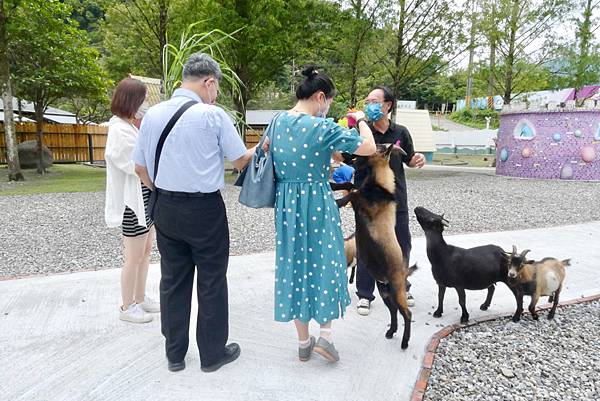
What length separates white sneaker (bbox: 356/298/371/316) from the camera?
12.0 ft

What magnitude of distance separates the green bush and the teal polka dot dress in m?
44.1

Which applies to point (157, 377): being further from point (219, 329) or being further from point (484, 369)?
point (484, 369)

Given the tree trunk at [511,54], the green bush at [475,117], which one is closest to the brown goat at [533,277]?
the tree trunk at [511,54]

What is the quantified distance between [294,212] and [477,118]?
48865 mm

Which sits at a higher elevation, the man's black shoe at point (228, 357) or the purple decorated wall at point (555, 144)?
the purple decorated wall at point (555, 144)

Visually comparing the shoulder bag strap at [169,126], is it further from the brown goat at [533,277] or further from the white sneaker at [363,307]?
the brown goat at [533,277]

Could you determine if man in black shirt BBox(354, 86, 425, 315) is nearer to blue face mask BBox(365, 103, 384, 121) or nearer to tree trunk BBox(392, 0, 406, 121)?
blue face mask BBox(365, 103, 384, 121)

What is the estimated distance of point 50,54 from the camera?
14.4m

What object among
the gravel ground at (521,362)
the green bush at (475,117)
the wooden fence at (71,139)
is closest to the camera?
the gravel ground at (521,362)

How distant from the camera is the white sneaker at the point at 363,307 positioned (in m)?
3.65

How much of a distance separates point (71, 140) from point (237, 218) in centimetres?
1793

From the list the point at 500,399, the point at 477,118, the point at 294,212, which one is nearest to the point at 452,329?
the point at 500,399

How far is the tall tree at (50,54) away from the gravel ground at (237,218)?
20.3 feet

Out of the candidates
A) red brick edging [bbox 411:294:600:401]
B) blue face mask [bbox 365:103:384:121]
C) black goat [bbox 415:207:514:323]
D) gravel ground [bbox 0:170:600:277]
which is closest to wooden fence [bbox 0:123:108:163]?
gravel ground [bbox 0:170:600:277]
